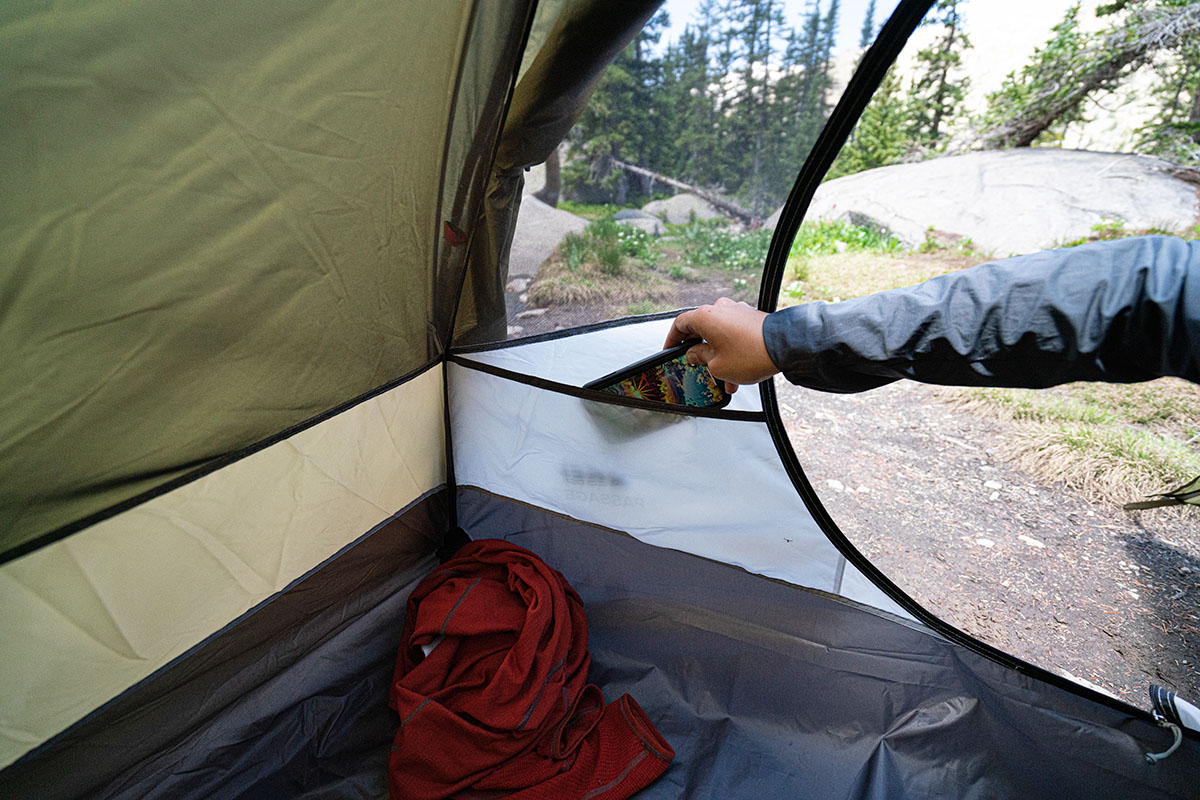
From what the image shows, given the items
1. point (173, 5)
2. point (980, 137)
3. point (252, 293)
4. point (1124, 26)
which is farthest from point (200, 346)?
point (980, 137)

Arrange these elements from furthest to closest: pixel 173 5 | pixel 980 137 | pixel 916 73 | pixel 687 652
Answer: pixel 980 137, pixel 916 73, pixel 687 652, pixel 173 5

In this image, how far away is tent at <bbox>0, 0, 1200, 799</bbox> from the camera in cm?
64

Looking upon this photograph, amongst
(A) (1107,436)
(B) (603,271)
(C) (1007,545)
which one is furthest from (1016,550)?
(B) (603,271)

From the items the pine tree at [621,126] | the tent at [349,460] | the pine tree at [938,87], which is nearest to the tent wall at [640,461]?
the tent at [349,460]

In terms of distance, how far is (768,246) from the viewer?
950 mm

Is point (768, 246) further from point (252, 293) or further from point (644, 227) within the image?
point (252, 293)

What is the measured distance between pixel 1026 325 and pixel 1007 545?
112 cm

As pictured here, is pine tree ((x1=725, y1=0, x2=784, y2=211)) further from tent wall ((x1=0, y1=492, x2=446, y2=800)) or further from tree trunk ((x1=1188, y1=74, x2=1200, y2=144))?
tree trunk ((x1=1188, y1=74, x2=1200, y2=144))

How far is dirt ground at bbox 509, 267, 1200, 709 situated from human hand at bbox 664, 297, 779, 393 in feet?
0.37

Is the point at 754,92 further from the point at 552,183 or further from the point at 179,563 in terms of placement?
the point at 179,563

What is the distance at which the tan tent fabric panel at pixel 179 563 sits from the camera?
2.46 feet

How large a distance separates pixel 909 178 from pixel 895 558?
165 cm

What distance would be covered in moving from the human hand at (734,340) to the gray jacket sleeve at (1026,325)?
0.05m

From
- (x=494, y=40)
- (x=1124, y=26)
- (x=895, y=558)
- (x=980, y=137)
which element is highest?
(x=1124, y=26)
